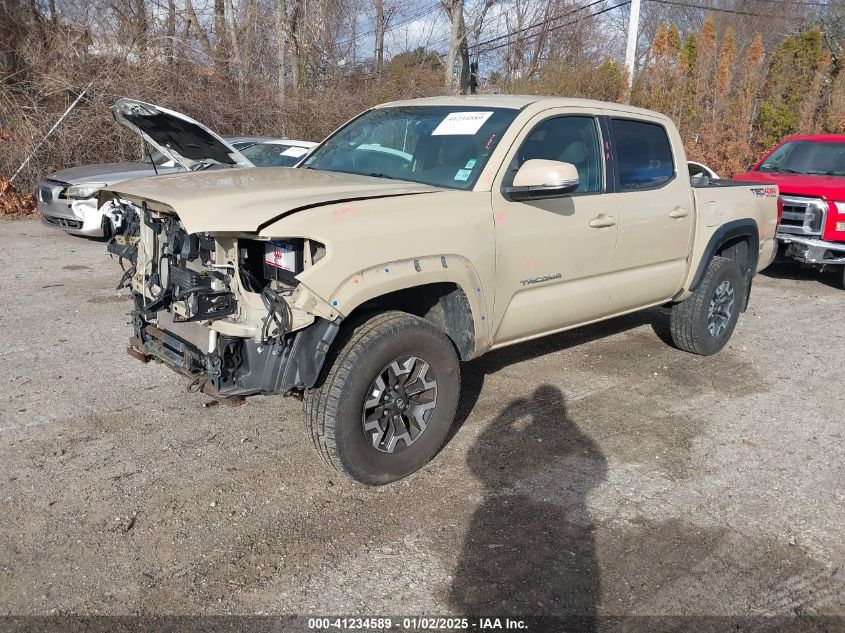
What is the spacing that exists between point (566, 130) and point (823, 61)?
1639 centimetres

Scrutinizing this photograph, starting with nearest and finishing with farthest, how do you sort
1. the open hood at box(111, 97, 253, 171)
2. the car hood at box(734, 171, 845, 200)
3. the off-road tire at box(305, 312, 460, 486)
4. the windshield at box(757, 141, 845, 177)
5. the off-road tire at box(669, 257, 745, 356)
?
the off-road tire at box(305, 312, 460, 486), the open hood at box(111, 97, 253, 171), the off-road tire at box(669, 257, 745, 356), the car hood at box(734, 171, 845, 200), the windshield at box(757, 141, 845, 177)

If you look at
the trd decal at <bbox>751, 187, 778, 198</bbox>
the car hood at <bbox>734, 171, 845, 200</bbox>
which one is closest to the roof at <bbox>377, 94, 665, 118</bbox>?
the trd decal at <bbox>751, 187, 778, 198</bbox>

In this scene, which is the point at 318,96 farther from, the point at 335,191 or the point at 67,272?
the point at 335,191

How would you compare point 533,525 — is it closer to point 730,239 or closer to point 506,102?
point 506,102

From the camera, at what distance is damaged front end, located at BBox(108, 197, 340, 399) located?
10.4ft

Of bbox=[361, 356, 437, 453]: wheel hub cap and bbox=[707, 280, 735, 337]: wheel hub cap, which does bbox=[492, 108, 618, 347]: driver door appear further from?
bbox=[707, 280, 735, 337]: wheel hub cap

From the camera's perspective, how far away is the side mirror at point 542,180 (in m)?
3.73

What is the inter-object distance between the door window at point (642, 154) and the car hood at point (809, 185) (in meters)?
3.90

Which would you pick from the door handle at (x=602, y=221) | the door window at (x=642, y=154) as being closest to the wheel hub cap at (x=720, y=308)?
the door window at (x=642, y=154)

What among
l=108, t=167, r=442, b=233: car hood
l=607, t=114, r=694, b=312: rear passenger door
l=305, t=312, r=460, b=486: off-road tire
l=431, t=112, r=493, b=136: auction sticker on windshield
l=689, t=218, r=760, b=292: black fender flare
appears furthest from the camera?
l=689, t=218, r=760, b=292: black fender flare

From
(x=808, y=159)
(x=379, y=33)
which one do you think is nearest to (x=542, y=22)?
(x=379, y=33)

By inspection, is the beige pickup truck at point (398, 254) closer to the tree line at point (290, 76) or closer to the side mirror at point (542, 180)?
the side mirror at point (542, 180)

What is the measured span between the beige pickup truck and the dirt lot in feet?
1.58

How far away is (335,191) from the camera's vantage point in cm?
352
